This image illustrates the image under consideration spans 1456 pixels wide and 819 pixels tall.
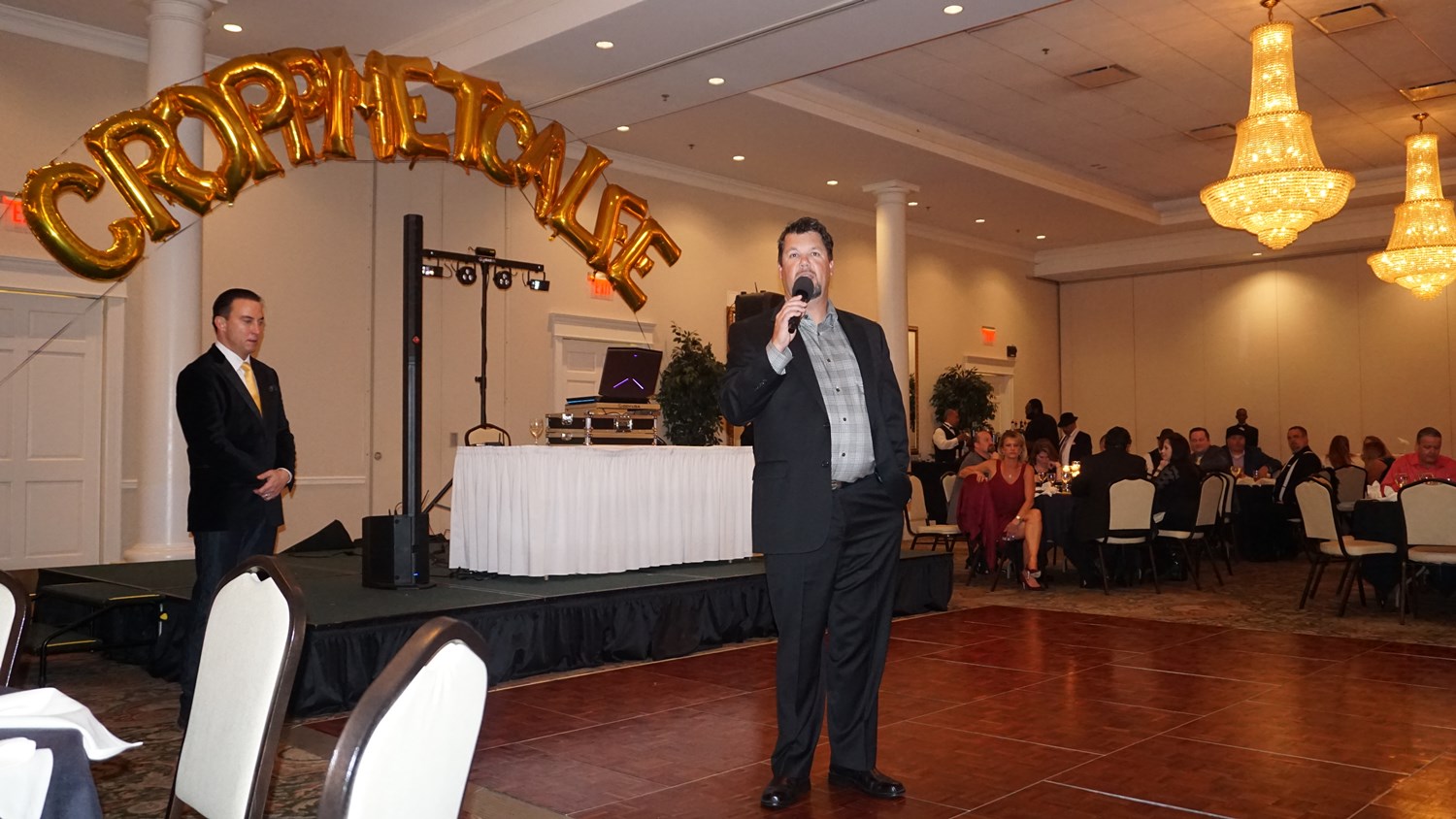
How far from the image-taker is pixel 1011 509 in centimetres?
845

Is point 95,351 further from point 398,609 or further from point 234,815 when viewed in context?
point 234,815

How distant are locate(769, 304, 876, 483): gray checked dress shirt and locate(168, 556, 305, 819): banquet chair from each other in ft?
5.38

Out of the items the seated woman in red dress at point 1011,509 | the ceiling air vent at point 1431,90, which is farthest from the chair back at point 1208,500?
the ceiling air vent at point 1431,90

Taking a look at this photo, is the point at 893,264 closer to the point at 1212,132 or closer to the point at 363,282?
the point at 1212,132

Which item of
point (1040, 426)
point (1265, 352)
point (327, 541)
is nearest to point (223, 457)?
point (327, 541)

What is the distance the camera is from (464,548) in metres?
6.07

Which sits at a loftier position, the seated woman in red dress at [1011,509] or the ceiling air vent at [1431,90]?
the ceiling air vent at [1431,90]

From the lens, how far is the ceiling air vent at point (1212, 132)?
1085 cm

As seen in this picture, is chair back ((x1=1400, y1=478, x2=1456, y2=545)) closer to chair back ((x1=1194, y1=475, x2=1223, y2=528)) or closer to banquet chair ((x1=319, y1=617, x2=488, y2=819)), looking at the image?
chair back ((x1=1194, y1=475, x2=1223, y2=528))

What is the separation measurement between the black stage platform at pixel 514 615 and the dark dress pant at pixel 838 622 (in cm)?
215

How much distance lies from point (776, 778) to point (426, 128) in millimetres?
7516

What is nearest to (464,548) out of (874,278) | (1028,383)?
(874,278)

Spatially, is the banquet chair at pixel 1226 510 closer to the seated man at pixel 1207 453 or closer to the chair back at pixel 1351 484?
the seated man at pixel 1207 453

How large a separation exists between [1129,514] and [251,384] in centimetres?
617
